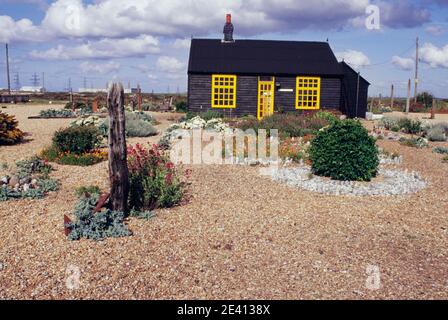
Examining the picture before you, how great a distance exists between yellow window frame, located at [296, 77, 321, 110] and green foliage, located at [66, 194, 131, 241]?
2031cm

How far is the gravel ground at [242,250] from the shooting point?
467cm

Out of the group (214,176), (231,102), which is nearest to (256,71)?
(231,102)

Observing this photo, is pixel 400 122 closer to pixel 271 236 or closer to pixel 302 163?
pixel 302 163

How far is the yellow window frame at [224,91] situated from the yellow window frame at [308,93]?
3.79 metres

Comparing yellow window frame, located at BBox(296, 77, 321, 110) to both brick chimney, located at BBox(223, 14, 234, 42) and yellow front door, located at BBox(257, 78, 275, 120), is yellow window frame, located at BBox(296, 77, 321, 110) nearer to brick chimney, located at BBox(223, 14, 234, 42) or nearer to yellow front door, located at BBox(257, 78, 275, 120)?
yellow front door, located at BBox(257, 78, 275, 120)

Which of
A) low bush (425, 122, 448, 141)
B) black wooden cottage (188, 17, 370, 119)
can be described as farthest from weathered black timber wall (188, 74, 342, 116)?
low bush (425, 122, 448, 141)

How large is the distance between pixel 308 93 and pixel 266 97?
2.53 m

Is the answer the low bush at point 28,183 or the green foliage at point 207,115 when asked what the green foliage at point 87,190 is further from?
the green foliage at point 207,115

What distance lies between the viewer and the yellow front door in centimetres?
2509

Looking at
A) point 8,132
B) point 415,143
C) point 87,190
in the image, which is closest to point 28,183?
point 87,190

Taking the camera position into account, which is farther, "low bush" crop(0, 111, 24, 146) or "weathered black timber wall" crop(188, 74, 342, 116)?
"weathered black timber wall" crop(188, 74, 342, 116)

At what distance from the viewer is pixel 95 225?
19.9ft

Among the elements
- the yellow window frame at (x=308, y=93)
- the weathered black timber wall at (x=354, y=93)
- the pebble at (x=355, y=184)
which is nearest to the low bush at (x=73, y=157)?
the pebble at (x=355, y=184)

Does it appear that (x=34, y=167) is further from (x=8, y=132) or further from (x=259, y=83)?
(x=259, y=83)
